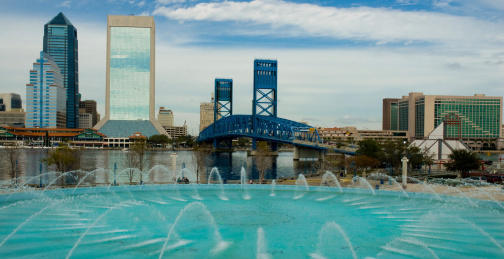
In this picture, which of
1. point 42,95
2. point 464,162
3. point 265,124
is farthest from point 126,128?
point 464,162

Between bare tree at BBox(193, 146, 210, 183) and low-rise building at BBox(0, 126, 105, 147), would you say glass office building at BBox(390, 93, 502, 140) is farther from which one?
low-rise building at BBox(0, 126, 105, 147)

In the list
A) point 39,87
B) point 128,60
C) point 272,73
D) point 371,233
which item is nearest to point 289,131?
point 272,73

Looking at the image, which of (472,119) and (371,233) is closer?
(371,233)

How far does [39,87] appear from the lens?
134750 millimetres

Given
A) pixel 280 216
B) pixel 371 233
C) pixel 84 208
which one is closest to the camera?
pixel 371 233

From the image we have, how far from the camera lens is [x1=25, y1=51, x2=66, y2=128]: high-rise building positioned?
13438 centimetres

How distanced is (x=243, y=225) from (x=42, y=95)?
139 m

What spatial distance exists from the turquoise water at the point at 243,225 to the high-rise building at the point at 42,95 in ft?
419

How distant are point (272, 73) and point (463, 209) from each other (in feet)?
266

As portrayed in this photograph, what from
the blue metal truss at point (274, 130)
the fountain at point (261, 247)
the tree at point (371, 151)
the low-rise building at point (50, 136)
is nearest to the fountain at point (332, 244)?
the fountain at point (261, 247)

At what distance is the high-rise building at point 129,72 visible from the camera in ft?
443

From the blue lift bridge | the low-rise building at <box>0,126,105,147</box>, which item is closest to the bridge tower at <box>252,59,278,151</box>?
the blue lift bridge

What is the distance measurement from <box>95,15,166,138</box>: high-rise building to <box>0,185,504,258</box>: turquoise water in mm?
117343

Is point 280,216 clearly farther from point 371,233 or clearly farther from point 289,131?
point 289,131
